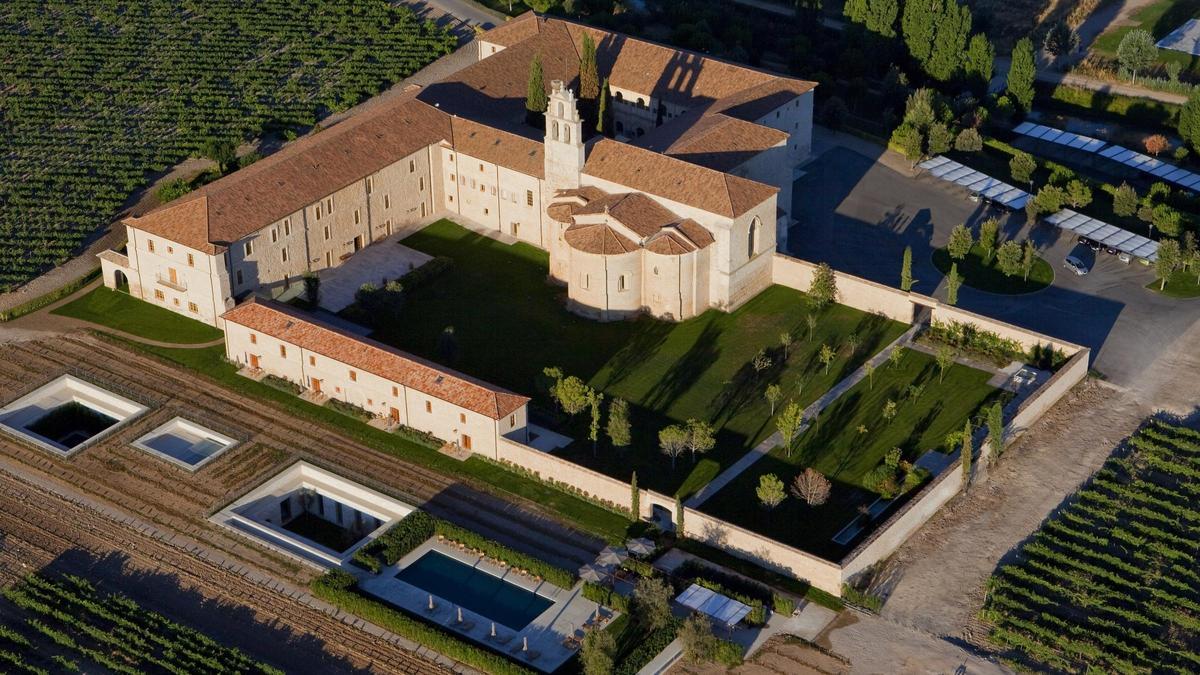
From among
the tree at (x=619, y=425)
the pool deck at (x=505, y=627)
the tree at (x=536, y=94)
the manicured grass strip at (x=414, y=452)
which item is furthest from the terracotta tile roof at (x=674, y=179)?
the pool deck at (x=505, y=627)

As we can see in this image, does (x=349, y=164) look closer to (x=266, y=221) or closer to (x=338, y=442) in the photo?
(x=266, y=221)

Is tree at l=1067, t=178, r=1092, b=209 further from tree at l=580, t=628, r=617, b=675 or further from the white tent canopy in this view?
tree at l=580, t=628, r=617, b=675

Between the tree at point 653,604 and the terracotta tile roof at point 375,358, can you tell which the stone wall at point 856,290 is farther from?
the tree at point 653,604

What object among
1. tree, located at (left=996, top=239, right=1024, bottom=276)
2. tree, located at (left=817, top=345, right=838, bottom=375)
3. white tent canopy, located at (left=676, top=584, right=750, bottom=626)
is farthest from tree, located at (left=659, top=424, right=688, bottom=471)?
tree, located at (left=996, top=239, right=1024, bottom=276)

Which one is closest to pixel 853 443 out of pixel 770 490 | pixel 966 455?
pixel 966 455

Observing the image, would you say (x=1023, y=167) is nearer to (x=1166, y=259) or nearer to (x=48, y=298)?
(x=1166, y=259)

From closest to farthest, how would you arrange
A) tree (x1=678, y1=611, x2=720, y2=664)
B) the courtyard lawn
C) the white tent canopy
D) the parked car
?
1. tree (x1=678, y1=611, x2=720, y2=664)
2. the white tent canopy
3. the courtyard lawn
4. the parked car
